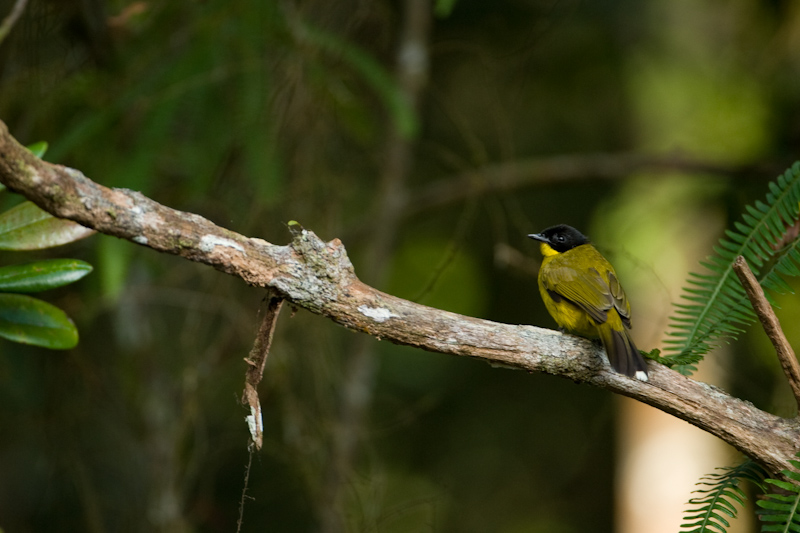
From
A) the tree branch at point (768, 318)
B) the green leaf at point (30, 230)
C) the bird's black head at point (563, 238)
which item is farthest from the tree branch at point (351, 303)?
the bird's black head at point (563, 238)

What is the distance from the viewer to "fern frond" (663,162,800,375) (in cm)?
229

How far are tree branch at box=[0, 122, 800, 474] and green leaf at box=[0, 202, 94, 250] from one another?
53cm

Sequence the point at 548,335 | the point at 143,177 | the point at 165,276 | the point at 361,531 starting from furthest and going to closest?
the point at 165,276
the point at 361,531
the point at 143,177
the point at 548,335

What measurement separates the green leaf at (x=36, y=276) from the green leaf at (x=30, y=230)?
0.10m

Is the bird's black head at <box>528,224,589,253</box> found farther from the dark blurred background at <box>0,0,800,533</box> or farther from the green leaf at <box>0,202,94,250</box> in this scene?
the green leaf at <box>0,202,94,250</box>

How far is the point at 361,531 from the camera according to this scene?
11.4 feet

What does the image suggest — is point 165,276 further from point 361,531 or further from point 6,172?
point 6,172

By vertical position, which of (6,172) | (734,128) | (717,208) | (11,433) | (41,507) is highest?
(734,128)

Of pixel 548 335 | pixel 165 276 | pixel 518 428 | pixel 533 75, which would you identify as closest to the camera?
pixel 548 335

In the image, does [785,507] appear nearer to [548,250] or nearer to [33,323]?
[33,323]

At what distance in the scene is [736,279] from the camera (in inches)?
94.0

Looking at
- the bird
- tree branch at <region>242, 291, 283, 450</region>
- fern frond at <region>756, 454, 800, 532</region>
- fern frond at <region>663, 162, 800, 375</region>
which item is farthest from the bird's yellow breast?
tree branch at <region>242, 291, 283, 450</region>

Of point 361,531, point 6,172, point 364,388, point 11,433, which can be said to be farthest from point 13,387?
point 6,172

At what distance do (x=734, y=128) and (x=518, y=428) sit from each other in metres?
3.95
